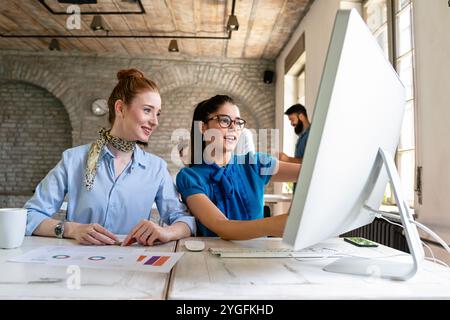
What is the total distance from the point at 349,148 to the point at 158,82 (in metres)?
6.85

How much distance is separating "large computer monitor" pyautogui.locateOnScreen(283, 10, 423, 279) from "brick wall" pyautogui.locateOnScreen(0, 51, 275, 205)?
6493 millimetres

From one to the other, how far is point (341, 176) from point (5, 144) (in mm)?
7956

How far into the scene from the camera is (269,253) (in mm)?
1067

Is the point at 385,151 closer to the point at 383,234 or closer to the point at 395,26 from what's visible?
the point at 383,234

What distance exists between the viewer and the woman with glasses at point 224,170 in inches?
63.6

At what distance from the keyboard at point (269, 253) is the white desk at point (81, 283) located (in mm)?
262

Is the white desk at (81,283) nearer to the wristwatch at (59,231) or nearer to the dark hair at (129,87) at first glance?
the wristwatch at (59,231)

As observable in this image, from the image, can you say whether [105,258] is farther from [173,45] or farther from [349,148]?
[173,45]

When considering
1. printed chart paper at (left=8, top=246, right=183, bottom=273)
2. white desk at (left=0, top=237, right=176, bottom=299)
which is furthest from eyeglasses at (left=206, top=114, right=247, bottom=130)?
white desk at (left=0, top=237, right=176, bottom=299)

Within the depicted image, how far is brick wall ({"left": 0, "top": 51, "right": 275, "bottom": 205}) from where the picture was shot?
23.4 ft

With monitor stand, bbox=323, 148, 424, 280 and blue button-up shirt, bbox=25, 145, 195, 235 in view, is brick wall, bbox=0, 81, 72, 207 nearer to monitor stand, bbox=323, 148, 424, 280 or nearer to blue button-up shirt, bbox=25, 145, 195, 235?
blue button-up shirt, bbox=25, 145, 195, 235

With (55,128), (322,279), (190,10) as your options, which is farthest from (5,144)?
(322,279)

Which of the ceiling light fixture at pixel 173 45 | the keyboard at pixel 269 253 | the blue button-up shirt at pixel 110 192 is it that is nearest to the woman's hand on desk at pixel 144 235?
the keyboard at pixel 269 253

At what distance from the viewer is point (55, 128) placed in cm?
745
